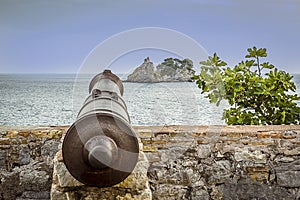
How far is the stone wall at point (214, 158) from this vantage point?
2688mm

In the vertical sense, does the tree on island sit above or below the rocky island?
above

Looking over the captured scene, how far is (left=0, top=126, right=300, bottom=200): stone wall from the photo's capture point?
269 cm

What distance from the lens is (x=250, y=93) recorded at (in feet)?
11.0

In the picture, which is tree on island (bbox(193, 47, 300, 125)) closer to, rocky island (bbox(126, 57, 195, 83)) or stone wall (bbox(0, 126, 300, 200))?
stone wall (bbox(0, 126, 300, 200))

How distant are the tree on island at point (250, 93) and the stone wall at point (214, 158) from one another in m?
0.63

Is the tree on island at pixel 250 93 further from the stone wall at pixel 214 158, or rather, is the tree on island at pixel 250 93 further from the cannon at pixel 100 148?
the cannon at pixel 100 148

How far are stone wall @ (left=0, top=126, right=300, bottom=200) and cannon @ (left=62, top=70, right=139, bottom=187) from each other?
105cm

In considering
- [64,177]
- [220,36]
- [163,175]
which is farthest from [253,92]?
[64,177]

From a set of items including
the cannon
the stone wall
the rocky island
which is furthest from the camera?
the stone wall

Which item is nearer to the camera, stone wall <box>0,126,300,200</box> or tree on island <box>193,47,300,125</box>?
stone wall <box>0,126,300,200</box>

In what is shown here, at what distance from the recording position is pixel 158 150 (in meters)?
2.69

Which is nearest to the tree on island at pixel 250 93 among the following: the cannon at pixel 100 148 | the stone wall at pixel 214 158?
the stone wall at pixel 214 158

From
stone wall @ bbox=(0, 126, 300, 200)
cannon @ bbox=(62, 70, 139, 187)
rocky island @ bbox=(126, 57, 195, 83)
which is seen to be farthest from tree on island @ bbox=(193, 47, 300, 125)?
cannon @ bbox=(62, 70, 139, 187)

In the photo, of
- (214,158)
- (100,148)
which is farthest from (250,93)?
(100,148)
